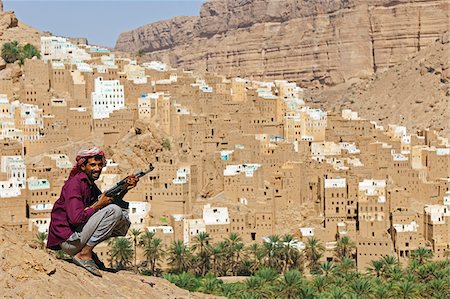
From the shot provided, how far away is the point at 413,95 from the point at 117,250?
44469mm

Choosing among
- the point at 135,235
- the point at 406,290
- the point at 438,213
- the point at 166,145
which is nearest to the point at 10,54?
the point at 166,145

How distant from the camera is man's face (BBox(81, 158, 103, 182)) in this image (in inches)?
358

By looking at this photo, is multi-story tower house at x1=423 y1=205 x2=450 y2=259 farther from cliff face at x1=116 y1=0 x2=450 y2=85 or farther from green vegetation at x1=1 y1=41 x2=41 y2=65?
cliff face at x1=116 y1=0 x2=450 y2=85

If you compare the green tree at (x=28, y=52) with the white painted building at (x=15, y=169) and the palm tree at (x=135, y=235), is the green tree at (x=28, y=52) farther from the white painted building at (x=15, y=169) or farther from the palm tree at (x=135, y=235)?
the palm tree at (x=135, y=235)

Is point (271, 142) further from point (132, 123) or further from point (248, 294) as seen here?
point (248, 294)

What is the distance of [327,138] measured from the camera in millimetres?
46469

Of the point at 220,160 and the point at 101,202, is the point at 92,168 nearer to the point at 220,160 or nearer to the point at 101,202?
the point at 101,202

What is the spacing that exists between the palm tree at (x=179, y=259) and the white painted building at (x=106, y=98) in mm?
10703

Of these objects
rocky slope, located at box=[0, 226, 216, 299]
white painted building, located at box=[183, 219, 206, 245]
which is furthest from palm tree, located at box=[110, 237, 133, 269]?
rocky slope, located at box=[0, 226, 216, 299]

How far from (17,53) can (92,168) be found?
4551 centimetres

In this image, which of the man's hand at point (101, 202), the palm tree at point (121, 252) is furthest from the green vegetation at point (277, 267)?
the man's hand at point (101, 202)

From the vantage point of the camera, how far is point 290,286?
96.4ft

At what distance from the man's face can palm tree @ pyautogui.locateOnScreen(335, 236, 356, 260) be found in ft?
90.7

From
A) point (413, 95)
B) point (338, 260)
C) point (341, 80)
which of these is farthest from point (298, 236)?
point (341, 80)
